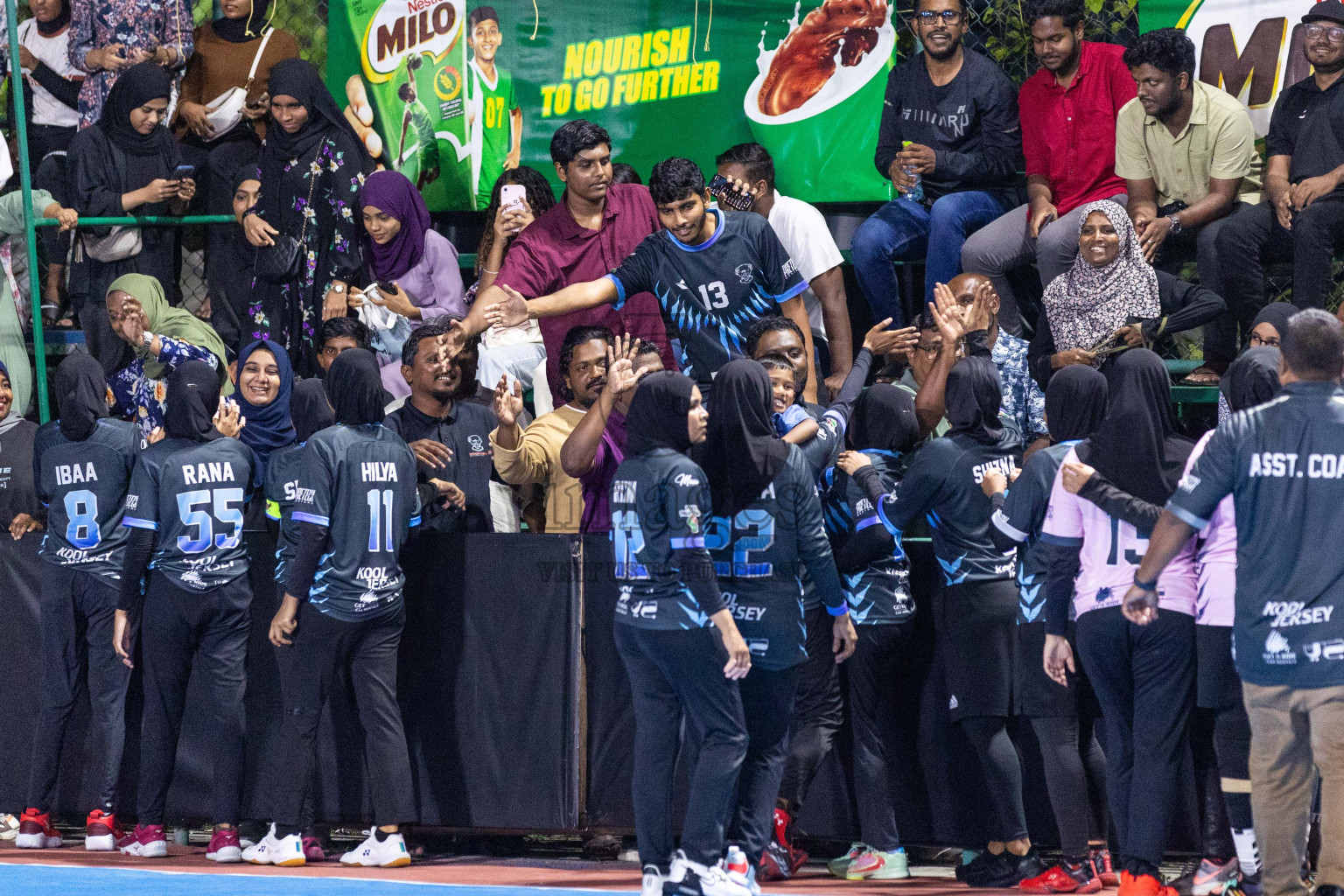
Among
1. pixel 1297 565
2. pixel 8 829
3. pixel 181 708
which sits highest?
pixel 1297 565

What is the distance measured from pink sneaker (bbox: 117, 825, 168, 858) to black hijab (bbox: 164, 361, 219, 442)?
6.04 feet

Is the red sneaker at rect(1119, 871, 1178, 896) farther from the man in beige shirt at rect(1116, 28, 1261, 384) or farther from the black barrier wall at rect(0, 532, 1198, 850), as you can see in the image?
the man in beige shirt at rect(1116, 28, 1261, 384)

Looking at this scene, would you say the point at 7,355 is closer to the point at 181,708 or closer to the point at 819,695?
the point at 181,708

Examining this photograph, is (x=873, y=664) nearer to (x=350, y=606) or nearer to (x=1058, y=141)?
(x=350, y=606)

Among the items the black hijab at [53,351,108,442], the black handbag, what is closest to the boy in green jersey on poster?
the black handbag

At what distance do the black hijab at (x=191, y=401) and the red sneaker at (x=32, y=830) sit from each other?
199 cm

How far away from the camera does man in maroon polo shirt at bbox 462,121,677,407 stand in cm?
807

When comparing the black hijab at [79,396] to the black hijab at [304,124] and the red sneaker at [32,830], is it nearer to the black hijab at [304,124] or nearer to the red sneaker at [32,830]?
the red sneaker at [32,830]

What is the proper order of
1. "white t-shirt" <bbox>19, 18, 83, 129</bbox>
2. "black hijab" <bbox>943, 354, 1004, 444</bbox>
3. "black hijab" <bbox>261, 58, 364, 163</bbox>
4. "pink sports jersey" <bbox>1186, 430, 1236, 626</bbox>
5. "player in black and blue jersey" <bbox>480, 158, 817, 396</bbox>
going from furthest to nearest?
"white t-shirt" <bbox>19, 18, 83, 129</bbox> < "black hijab" <bbox>261, 58, 364, 163</bbox> < "player in black and blue jersey" <bbox>480, 158, 817, 396</bbox> < "black hijab" <bbox>943, 354, 1004, 444</bbox> < "pink sports jersey" <bbox>1186, 430, 1236, 626</bbox>

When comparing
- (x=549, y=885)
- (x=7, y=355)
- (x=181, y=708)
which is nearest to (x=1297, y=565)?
(x=549, y=885)

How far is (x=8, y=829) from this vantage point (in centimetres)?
782

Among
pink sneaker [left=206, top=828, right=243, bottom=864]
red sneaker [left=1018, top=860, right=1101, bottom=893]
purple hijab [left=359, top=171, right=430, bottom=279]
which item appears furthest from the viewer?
purple hijab [left=359, top=171, right=430, bottom=279]

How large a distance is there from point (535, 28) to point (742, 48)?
1417mm

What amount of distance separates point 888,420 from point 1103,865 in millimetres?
2097
